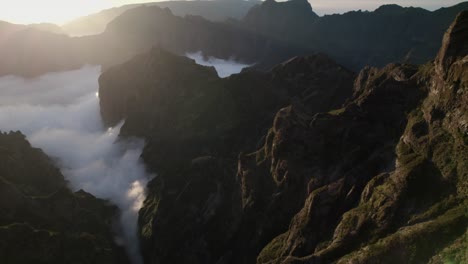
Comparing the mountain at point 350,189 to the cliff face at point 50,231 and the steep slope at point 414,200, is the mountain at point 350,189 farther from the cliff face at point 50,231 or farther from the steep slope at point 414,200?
the cliff face at point 50,231

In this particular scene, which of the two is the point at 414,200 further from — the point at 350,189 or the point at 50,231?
the point at 50,231

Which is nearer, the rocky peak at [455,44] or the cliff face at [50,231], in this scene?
the rocky peak at [455,44]

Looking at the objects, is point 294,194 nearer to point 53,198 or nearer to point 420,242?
point 420,242

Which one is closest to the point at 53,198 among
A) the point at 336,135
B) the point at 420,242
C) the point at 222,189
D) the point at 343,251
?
the point at 222,189

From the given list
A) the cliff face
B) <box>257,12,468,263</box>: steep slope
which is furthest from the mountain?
the cliff face

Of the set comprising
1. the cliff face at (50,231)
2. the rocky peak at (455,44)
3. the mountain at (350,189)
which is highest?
the rocky peak at (455,44)

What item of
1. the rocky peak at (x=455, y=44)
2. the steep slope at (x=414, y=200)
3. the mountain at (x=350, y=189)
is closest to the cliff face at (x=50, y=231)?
the mountain at (x=350, y=189)

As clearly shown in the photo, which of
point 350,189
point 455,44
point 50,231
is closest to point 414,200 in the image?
point 350,189

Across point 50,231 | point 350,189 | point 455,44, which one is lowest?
point 50,231
